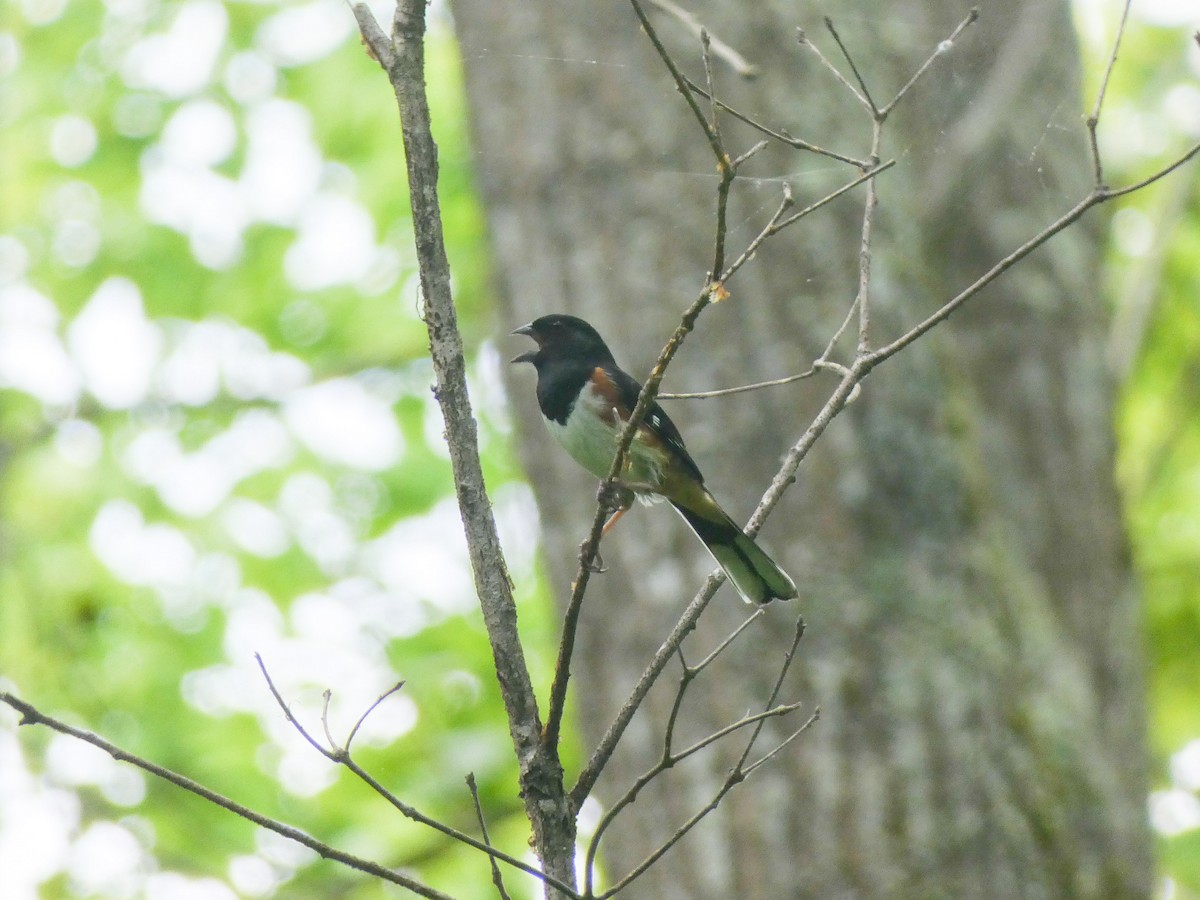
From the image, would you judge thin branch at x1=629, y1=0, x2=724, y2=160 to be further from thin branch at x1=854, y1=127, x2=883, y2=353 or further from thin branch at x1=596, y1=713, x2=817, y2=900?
thin branch at x1=596, y1=713, x2=817, y2=900

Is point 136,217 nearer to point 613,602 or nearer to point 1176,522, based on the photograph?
point 613,602

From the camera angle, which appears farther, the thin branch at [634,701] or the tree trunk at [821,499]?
the tree trunk at [821,499]

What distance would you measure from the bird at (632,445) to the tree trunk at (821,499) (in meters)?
0.78

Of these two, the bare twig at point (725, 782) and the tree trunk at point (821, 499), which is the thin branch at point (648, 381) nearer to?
the bare twig at point (725, 782)

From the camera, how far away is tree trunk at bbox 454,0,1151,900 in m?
3.67

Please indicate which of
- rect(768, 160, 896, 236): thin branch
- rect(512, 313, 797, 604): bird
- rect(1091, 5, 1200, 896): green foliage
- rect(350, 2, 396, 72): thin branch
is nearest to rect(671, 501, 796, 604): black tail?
rect(512, 313, 797, 604): bird

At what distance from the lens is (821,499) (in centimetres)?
392

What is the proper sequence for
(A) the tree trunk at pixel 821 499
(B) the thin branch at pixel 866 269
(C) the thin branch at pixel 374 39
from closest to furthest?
(C) the thin branch at pixel 374 39 → (B) the thin branch at pixel 866 269 → (A) the tree trunk at pixel 821 499

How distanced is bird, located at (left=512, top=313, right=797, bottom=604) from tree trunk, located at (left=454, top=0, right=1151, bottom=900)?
0.78 m

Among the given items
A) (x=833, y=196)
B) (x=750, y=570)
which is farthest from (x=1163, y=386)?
(x=833, y=196)

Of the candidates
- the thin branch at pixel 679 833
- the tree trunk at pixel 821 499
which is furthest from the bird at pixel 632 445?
the thin branch at pixel 679 833

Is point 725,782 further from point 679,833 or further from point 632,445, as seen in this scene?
point 632,445

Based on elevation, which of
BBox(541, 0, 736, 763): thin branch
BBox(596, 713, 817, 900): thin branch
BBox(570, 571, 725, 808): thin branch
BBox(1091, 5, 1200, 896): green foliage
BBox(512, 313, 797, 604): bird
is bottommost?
BBox(596, 713, 817, 900): thin branch

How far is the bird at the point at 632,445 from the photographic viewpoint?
2.93 m
